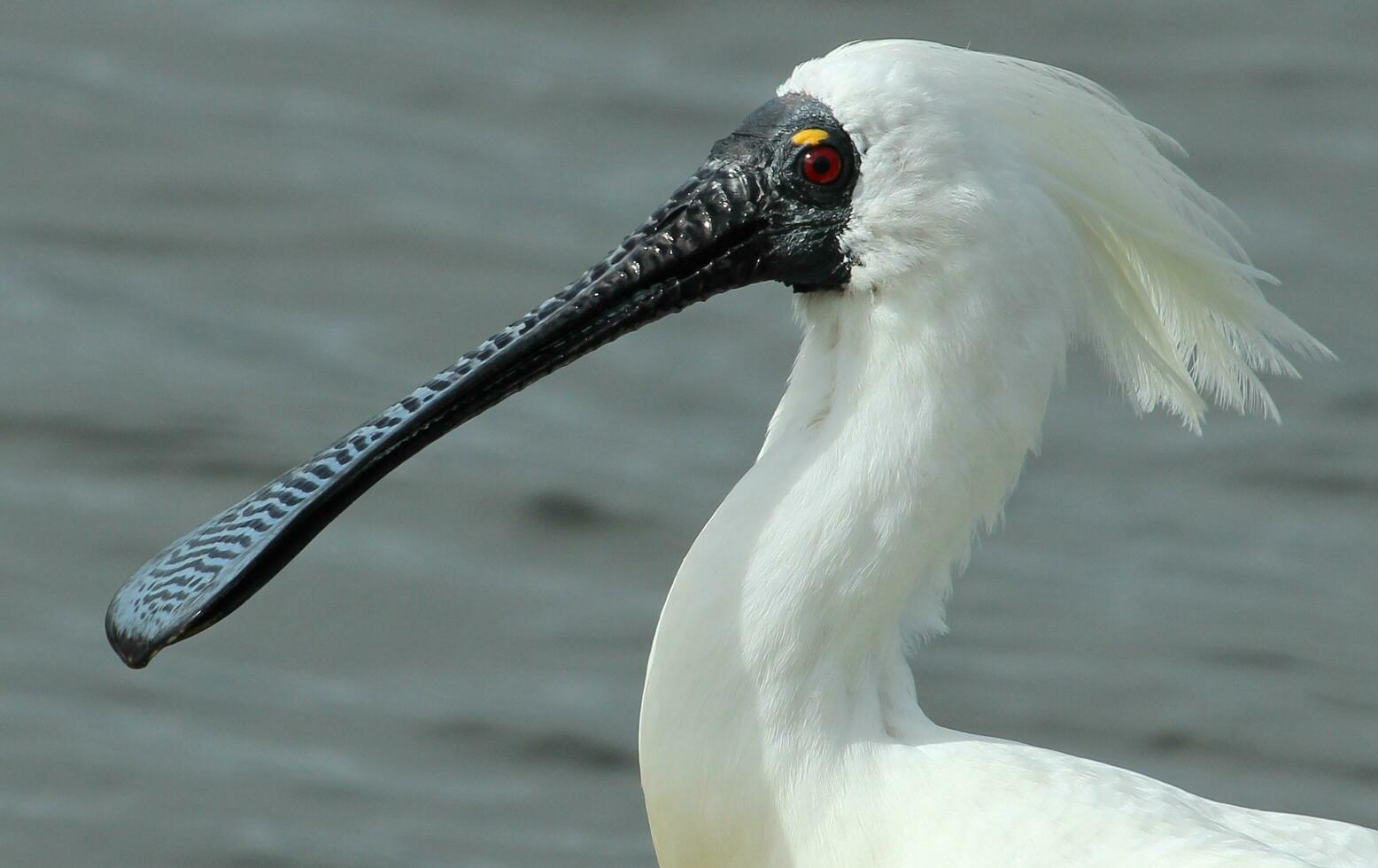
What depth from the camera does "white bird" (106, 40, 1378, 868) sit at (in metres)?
3.99

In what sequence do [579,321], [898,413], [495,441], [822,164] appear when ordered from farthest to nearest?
[495,441], [579,321], [822,164], [898,413]

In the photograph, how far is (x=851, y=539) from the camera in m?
4.04

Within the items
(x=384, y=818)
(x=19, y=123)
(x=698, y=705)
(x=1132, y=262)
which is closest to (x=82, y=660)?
(x=384, y=818)

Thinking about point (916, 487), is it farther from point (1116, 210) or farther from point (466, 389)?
point (466, 389)

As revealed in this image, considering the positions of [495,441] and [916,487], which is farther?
[495,441]

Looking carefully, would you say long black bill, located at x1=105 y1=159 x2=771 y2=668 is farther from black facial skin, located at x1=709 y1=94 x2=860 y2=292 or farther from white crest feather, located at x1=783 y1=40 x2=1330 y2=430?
white crest feather, located at x1=783 y1=40 x2=1330 y2=430

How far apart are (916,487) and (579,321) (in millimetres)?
727

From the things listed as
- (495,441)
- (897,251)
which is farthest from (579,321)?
(495,441)

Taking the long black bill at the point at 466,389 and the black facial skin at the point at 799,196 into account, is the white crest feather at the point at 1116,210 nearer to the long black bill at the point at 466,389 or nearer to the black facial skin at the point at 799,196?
the black facial skin at the point at 799,196

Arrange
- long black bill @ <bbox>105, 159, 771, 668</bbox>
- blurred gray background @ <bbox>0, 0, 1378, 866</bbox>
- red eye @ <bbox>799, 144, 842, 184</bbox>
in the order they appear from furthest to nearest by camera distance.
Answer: blurred gray background @ <bbox>0, 0, 1378, 866</bbox>, long black bill @ <bbox>105, 159, 771, 668</bbox>, red eye @ <bbox>799, 144, 842, 184</bbox>

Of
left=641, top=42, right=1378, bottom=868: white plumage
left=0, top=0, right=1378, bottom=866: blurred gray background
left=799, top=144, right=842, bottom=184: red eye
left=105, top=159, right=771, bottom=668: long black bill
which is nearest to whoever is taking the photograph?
left=641, top=42, right=1378, bottom=868: white plumage

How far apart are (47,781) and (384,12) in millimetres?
4583

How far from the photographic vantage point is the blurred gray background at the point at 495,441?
23.1 ft

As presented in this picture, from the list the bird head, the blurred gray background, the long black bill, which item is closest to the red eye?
the bird head
